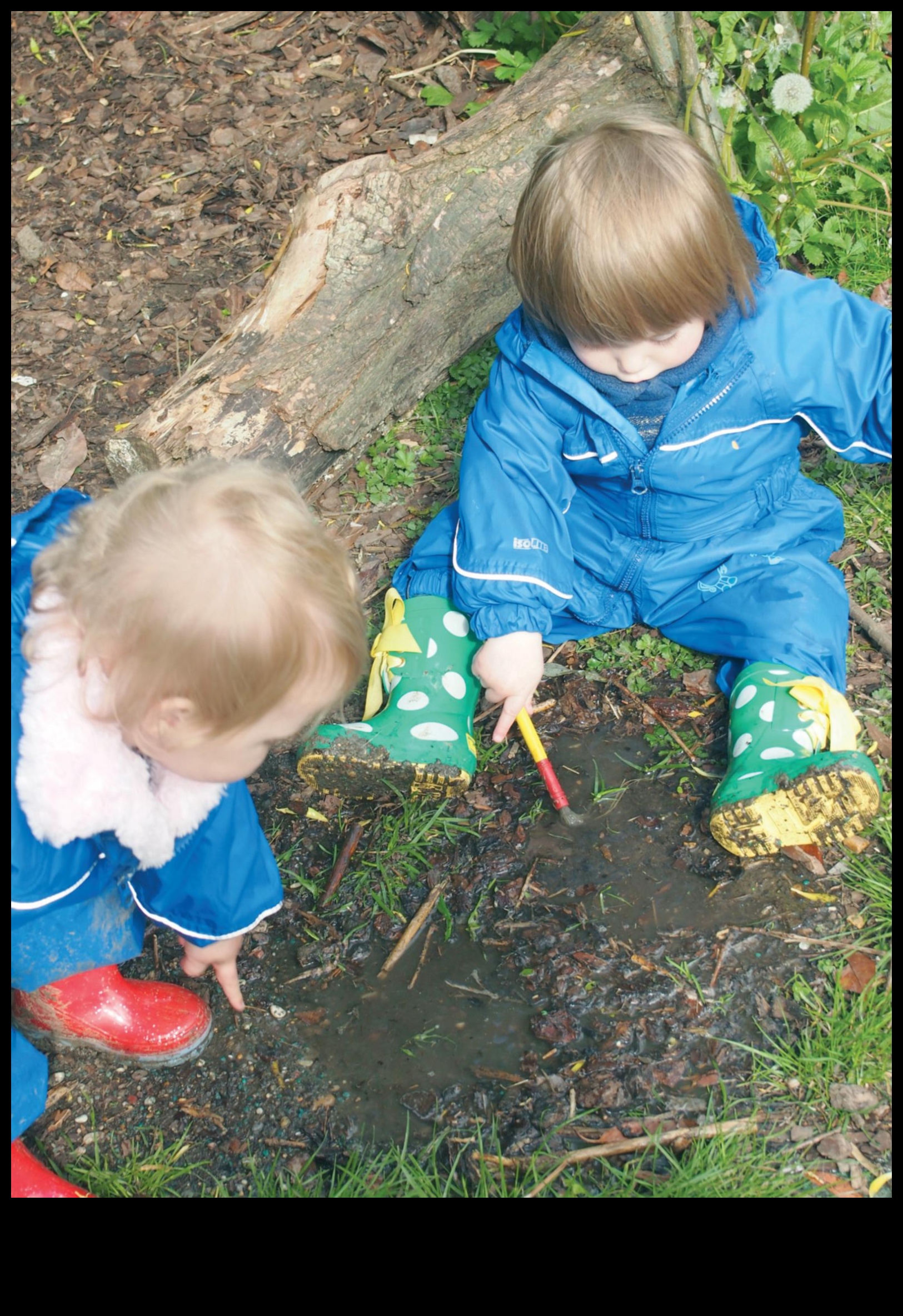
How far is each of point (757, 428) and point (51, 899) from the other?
6.10 feet

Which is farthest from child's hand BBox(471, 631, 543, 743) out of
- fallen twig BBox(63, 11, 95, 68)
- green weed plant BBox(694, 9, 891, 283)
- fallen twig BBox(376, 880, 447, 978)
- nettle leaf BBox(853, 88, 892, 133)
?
fallen twig BBox(63, 11, 95, 68)

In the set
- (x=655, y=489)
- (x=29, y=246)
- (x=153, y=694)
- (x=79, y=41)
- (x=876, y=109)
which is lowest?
(x=655, y=489)

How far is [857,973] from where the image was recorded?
2.13m

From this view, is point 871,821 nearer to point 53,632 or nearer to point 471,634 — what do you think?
point 471,634

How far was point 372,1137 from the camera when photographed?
2039mm

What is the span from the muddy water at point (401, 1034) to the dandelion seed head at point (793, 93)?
2463 millimetres

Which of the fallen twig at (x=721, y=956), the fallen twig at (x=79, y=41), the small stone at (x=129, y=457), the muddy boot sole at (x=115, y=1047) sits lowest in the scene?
the fallen twig at (x=721, y=956)

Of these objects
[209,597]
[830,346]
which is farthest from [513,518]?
[209,597]

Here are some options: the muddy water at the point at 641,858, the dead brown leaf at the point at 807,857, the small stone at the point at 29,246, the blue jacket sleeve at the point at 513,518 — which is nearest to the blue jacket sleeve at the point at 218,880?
the muddy water at the point at 641,858

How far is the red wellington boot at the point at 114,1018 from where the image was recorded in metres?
2.17

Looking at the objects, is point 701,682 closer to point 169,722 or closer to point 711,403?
point 711,403

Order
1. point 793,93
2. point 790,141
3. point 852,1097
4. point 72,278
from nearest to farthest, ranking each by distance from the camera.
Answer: point 852,1097
point 793,93
point 790,141
point 72,278

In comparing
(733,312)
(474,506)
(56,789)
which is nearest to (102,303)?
(474,506)

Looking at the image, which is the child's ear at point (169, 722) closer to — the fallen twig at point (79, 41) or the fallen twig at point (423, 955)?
the fallen twig at point (423, 955)
